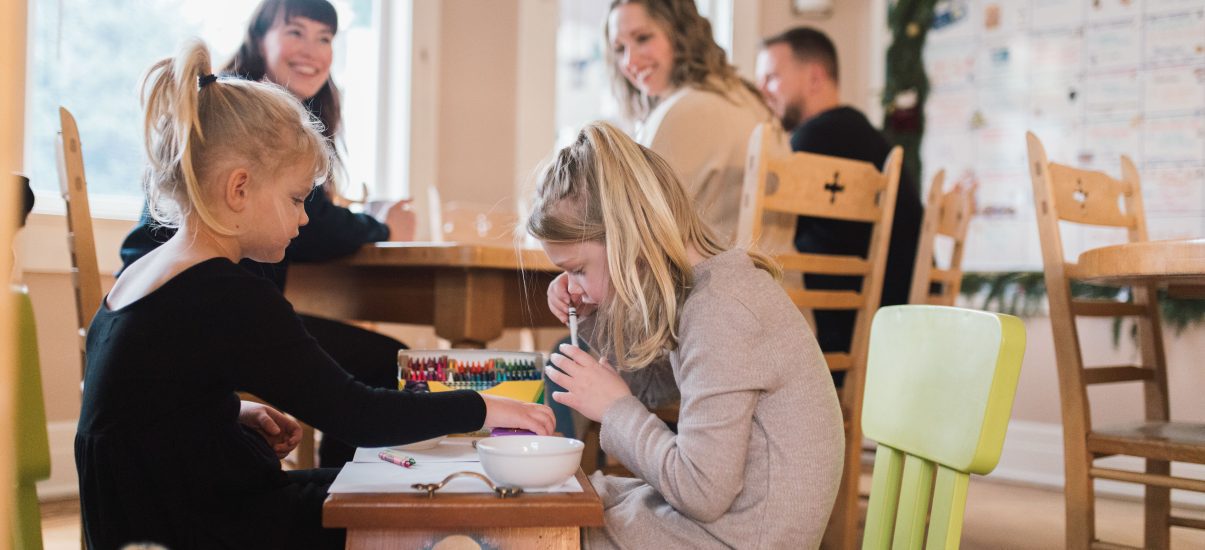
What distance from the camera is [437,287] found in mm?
1706

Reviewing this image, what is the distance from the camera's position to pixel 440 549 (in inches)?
30.7

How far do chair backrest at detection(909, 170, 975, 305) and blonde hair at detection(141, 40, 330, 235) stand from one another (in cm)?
160

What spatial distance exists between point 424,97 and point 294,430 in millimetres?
2143

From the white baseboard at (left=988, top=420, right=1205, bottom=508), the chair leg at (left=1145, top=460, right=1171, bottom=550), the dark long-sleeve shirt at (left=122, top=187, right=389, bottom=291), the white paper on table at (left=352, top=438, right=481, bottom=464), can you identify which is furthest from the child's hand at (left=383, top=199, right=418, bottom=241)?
the white baseboard at (left=988, top=420, right=1205, bottom=508)

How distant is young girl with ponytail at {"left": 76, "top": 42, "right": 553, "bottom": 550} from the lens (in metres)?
0.93

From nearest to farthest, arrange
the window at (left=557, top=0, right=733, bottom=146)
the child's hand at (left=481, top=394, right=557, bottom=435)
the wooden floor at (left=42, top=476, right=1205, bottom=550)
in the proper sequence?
the child's hand at (left=481, top=394, right=557, bottom=435), the wooden floor at (left=42, top=476, right=1205, bottom=550), the window at (left=557, top=0, right=733, bottom=146)

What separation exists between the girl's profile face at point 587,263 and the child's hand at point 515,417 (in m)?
0.17

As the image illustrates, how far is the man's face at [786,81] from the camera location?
2.94m

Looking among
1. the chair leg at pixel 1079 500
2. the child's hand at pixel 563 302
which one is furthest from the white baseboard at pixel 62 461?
the chair leg at pixel 1079 500

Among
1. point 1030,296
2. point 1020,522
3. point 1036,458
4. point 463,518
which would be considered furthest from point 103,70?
point 1036,458

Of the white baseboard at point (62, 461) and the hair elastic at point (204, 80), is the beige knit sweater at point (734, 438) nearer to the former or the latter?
the hair elastic at point (204, 80)

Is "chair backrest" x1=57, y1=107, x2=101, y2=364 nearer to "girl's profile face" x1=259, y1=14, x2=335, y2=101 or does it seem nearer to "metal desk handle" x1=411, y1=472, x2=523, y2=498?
"girl's profile face" x1=259, y1=14, x2=335, y2=101

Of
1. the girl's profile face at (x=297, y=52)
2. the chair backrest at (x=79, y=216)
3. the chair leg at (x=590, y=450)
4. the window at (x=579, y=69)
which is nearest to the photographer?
the chair backrest at (x=79, y=216)

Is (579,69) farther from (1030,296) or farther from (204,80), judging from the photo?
(204,80)
